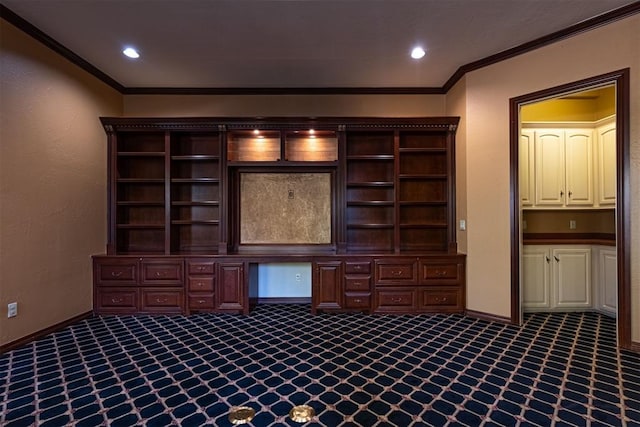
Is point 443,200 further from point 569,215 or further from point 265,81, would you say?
point 265,81

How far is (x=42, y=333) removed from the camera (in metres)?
3.15

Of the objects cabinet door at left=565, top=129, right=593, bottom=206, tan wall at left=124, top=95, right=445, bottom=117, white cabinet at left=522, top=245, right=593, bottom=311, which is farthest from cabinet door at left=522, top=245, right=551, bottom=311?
tan wall at left=124, top=95, right=445, bottom=117

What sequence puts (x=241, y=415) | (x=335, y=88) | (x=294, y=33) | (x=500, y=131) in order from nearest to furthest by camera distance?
1. (x=241, y=415)
2. (x=294, y=33)
3. (x=500, y=131)
4. (x=335, y=88)

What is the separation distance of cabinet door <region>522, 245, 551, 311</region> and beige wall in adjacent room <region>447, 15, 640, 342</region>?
1.93 feet

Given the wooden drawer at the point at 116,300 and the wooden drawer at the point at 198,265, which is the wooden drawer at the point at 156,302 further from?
the wooden drawer at the point at 198,265

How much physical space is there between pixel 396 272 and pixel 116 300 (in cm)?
355

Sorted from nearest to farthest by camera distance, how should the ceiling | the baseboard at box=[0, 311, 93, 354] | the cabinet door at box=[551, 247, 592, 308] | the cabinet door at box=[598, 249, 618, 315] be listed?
the ceiling < the baseboard at box=[0, 311, 93, 354] < the cabinet door at box=[598, 249, 618, 315] < the cabinet door at box=[551, 247, 592, 308]

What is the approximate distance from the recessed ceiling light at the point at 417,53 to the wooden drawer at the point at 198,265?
11.4ft

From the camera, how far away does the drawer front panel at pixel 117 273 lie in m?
3.85

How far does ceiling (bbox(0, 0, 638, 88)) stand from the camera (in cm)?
271

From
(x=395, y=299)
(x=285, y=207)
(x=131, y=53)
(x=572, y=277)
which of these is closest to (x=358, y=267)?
(x=395, y=299)

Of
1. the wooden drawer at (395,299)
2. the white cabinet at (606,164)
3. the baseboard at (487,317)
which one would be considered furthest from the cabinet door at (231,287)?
the white cabinet at (606,164)

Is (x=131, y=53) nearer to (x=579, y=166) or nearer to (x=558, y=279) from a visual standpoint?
(x=579, y=166)

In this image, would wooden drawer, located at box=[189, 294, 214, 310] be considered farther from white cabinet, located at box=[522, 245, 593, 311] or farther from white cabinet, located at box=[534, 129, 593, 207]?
white cabinet, located at box=[534, 129, 593, 207]
